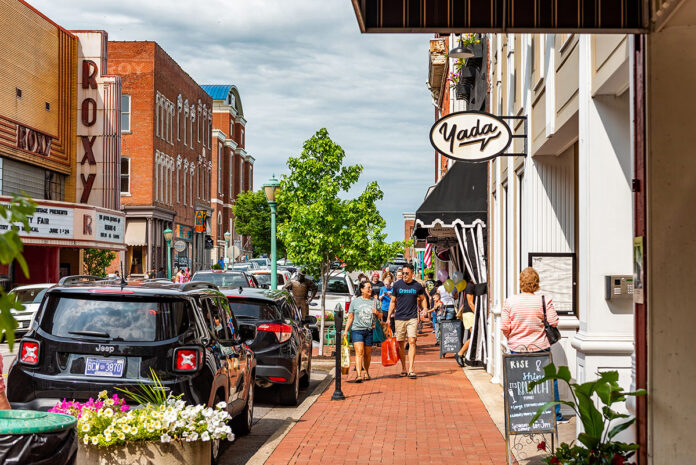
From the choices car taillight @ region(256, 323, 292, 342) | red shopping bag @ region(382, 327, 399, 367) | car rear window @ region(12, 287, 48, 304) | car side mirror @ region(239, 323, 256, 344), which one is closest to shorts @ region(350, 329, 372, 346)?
red shopping bag @ region(382, 327, 399, 367)

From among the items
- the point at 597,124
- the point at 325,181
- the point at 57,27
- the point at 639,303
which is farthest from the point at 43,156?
the point at 639,303

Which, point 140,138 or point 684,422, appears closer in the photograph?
point 684,422

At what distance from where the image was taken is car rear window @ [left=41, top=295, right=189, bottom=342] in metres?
8.18

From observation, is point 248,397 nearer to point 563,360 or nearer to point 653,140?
point 563,360

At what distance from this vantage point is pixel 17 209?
9.23 ft

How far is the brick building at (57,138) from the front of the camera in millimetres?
32156

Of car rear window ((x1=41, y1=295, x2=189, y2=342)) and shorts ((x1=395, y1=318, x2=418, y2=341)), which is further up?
car rear window ((x1=41, y1=295, x2=189, y2=342))

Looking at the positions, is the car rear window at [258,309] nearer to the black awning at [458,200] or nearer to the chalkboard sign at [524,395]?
the chalkboard sign at [524,395]

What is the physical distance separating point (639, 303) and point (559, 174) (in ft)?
22.9

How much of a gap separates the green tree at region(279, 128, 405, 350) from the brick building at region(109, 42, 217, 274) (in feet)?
81.3

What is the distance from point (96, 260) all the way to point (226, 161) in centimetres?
4447

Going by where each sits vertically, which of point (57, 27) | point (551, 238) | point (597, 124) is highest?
point (57, 27)

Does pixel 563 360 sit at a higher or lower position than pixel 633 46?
lower

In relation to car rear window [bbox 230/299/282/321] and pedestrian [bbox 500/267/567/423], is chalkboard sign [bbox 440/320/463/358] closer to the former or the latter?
car rear window [bbox 230/299/282/321]
